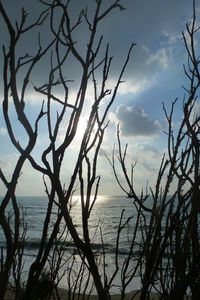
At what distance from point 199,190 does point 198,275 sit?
12.0 inches

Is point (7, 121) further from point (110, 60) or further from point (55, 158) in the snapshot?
point (110, 60)

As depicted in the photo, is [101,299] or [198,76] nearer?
[101,299]

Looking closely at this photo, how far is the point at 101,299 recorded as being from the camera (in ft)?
2.85

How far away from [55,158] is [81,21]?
60 centimetres

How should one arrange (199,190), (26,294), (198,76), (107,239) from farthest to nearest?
(107,239) < (198,76) < (199,190) < (26,294)

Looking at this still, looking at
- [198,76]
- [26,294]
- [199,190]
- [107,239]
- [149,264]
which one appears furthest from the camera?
[107,239]

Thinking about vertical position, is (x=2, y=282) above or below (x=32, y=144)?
below

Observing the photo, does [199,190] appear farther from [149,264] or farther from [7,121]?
[7,121]

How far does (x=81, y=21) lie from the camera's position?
1254 mm

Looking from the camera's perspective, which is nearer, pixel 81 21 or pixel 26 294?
pixel 26 294

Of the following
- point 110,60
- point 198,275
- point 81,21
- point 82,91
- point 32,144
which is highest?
point 81,21

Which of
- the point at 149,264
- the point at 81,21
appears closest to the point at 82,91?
the point at 81,21

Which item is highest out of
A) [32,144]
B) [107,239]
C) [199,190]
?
[32,144]

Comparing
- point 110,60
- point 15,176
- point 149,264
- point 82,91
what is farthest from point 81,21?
point 149,264
